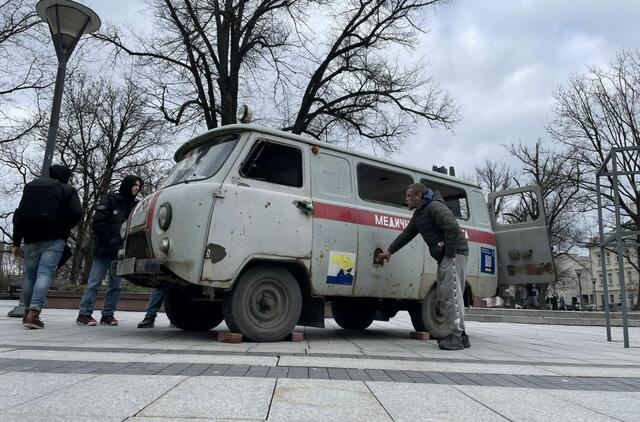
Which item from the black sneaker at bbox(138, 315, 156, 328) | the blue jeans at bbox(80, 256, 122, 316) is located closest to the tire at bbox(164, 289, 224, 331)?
the black sneaker at bbox(138, 315, 156, 328)

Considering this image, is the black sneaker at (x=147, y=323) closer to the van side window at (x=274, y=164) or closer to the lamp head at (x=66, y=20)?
the van side window at (x=274, y=164)

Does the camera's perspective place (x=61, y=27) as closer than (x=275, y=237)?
No

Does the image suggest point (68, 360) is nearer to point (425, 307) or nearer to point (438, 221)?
point (438, 221)

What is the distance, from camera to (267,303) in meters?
5.51

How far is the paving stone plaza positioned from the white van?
59 centimetres

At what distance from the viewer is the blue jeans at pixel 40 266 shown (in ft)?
19.8

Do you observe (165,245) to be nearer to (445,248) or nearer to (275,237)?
(275,237)

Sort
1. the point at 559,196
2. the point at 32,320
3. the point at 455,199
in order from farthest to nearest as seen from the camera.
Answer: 1. the point at 559,196
2. the point at 455,199
3. the point at 32,320

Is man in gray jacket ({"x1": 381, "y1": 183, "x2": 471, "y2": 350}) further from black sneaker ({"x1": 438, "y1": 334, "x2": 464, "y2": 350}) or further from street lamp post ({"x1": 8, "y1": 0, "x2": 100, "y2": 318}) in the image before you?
street lamp post ({"x1": 8, "y1": 0, "x2": 100, "y2": 318})

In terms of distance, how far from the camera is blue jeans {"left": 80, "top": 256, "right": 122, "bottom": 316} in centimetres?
691

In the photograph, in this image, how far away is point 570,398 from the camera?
3.16 m

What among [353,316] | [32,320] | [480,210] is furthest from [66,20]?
[480,210]

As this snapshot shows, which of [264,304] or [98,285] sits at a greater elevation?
[98,285]

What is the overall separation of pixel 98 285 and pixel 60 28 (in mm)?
4440
